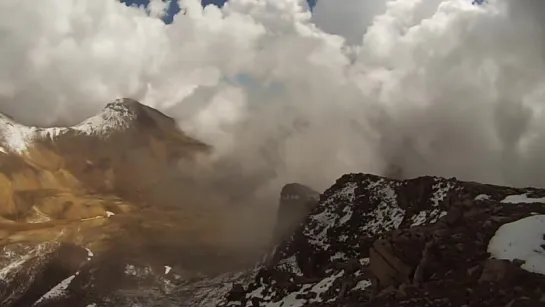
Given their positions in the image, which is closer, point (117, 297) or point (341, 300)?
point (341, 300)

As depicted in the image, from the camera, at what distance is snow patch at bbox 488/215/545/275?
29797 millimetres

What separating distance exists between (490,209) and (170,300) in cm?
14608

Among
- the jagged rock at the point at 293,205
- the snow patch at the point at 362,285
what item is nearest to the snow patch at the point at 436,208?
the snow patch at the point at 362,285

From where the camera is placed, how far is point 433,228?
1501 inches

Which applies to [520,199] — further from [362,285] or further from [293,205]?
[293,205]

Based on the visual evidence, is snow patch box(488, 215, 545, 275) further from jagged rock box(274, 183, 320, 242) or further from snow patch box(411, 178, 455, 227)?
jagged rock box(274, 183, 320, 242)

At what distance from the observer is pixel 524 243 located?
31469mm

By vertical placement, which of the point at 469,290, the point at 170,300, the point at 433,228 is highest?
the point at 170,300

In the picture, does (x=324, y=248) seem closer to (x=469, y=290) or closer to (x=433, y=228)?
(x=433, y=228)

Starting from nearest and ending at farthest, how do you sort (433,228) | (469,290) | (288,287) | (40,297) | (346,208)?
(469,290)
(433,228)
(288,287)
(346,208)
(40,297)

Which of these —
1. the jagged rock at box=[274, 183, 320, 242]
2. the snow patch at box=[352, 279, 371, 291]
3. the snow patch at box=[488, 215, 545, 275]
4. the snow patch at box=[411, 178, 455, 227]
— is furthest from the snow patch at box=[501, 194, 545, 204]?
the jagged rock at box=[274, 183, 320, 242]

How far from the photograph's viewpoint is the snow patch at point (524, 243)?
2980 cm

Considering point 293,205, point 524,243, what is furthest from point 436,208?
point 293,205

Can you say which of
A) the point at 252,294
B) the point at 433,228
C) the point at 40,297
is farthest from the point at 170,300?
the point at 433,228
